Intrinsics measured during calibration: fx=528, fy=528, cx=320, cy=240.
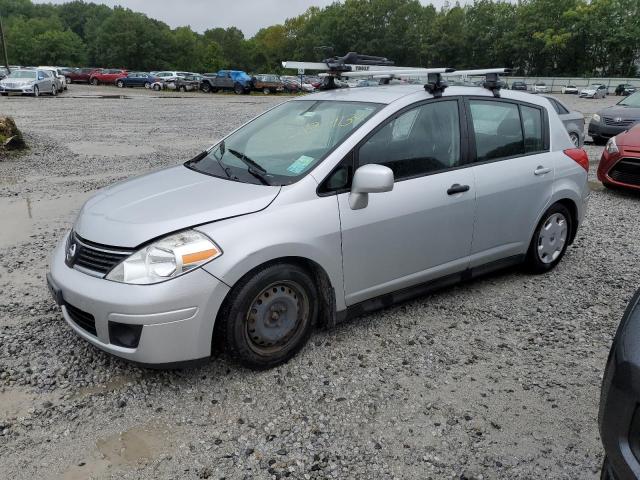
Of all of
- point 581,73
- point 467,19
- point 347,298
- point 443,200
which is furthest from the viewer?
point 467,19

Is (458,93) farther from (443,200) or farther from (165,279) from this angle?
(165,279)

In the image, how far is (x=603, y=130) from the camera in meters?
13.4

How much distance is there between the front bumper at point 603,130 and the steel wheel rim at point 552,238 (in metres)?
9.97

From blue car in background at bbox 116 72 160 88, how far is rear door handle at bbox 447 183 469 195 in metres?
44.3

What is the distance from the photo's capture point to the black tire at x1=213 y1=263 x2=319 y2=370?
9.64ft

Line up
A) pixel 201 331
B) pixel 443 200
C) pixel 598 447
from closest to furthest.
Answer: pixel 598 447 → pixel 201 331 → pixel 443 200

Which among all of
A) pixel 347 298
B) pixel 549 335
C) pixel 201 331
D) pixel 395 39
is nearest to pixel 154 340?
pixel 201 331

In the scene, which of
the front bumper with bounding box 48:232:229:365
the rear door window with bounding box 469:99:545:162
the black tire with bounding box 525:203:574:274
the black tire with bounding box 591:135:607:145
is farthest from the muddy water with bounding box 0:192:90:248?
the black tire with bounding box 591:135:607:145

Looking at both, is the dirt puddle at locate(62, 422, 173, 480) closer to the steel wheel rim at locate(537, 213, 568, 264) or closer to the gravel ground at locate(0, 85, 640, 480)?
the gravel ground at locate(0, 85, 640, 480)

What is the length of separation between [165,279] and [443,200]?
2.01m

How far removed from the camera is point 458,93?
4.04 meters

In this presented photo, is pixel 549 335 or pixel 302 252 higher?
pixel 302 252

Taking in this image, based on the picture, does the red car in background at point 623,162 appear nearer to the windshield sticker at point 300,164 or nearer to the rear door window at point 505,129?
the rear door window at point 505,129

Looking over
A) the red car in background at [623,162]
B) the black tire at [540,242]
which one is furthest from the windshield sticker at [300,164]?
the red car in background at [623,162]
